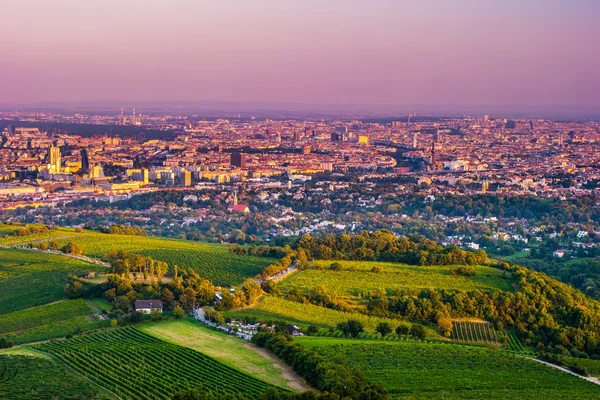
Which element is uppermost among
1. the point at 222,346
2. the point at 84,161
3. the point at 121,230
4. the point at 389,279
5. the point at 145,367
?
the point at 145,367

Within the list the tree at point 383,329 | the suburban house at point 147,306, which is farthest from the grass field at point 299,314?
the suburban house at point 147,306

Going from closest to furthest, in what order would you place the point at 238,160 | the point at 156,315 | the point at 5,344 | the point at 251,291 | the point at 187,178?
the point at 5,344, the point at 156,315, the point at 251,291, the point at 187,178, the point at 238,160

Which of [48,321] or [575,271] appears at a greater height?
[48,321]

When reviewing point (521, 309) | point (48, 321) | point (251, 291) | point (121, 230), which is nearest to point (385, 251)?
point (521, 309)

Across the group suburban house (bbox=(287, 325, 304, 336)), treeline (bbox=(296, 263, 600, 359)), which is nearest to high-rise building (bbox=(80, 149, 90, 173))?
treeline (bbox=(296, 263, 600, 359))

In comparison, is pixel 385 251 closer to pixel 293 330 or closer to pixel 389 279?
pixel 389 279

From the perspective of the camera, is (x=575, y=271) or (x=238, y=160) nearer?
(x=575, y=271)

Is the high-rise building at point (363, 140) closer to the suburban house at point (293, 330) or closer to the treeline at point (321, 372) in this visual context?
the suburban house at point (293, 330)
